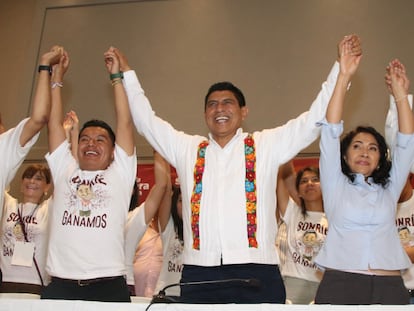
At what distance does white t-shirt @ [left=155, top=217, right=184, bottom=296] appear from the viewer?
122 inches

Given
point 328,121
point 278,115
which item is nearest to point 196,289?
point 328,121

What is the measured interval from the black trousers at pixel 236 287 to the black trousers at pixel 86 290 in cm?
31

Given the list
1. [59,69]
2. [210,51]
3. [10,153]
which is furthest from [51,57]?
[210,51]

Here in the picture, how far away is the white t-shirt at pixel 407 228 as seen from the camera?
2.84m

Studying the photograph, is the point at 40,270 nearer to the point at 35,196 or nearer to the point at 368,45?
the point at 35,196

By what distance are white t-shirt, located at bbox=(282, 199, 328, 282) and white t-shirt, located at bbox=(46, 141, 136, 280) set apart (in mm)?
1184

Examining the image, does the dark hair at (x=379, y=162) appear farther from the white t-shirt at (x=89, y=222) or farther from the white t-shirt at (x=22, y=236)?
the white t-shirt at (x=22, y=236)

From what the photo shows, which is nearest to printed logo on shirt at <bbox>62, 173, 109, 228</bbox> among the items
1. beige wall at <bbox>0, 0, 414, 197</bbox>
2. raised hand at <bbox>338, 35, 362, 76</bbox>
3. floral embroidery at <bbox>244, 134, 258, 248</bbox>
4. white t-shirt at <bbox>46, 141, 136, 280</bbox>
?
white t-shirt at <bbox>46, 141, 136, 280</bbox>

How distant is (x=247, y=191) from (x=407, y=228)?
1138 millimetres

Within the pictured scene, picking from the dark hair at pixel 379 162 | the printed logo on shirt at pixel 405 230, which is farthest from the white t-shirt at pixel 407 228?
the dark hair at pixel 379 162

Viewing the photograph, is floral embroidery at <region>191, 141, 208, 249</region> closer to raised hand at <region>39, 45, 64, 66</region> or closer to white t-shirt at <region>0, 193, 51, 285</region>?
raised hand at <region>39, 45, 64, 66</region>

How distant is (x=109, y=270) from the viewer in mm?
2203

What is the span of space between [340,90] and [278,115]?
96.7 inches

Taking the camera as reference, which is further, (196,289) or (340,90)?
(340,90)
